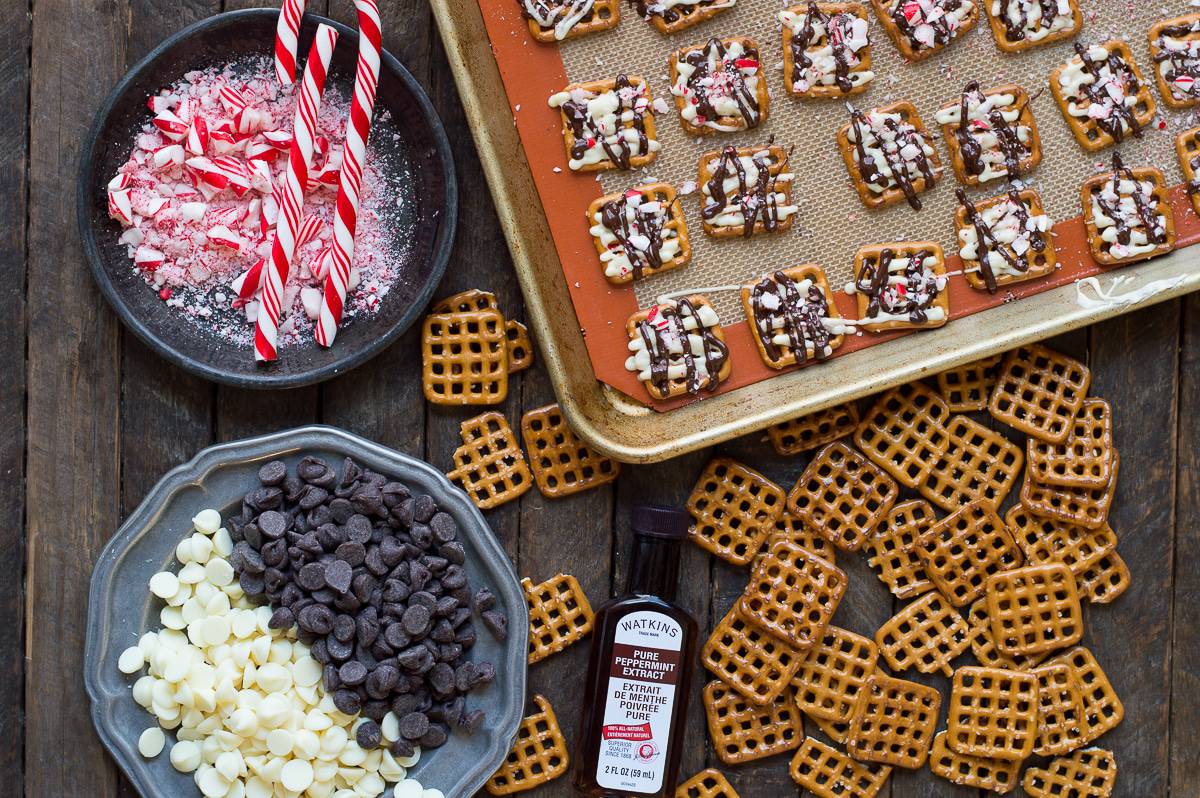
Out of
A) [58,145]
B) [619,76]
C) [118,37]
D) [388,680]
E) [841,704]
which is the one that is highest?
[118,37]

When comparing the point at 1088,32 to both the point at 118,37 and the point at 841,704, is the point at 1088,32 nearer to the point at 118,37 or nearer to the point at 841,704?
the point at 841,704

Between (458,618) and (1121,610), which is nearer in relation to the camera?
(458,618)

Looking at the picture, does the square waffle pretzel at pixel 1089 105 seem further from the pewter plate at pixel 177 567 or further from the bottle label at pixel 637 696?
the pewter plate at pixel 177 567

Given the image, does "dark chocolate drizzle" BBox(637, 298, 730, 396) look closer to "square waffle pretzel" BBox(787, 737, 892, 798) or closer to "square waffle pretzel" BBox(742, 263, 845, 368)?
"square waffle pretzel" BBox(742, 263, 845, 368)

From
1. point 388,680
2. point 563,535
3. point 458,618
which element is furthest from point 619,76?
point 388,680

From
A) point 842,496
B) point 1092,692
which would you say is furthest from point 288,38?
point 1092,692

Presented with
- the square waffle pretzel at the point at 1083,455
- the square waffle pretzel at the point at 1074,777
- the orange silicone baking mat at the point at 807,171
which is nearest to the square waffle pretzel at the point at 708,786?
the square waffle pretzel at the point at 1074,777
